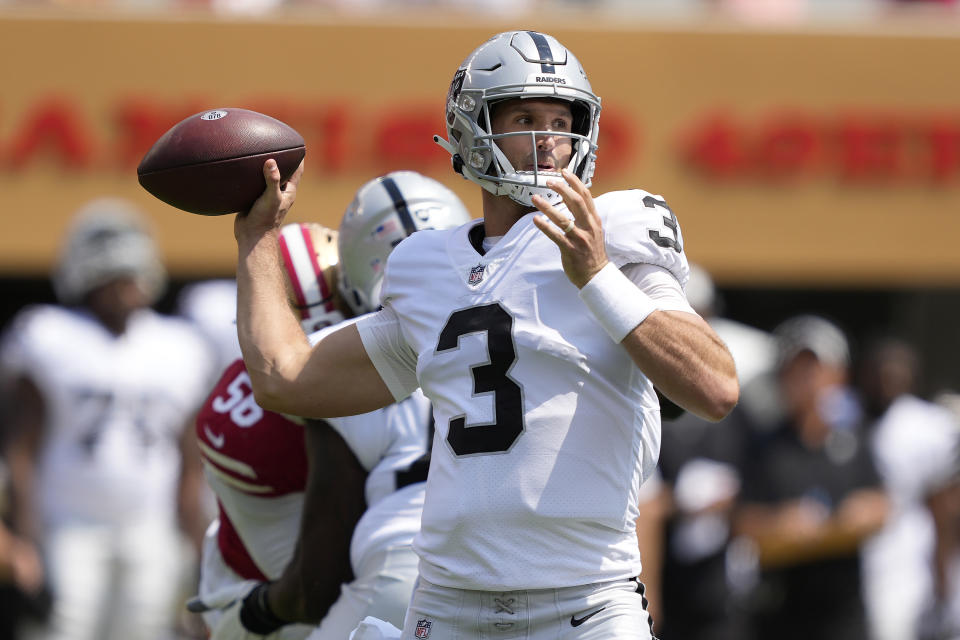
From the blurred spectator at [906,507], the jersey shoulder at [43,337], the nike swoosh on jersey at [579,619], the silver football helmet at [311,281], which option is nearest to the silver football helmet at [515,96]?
the nike swoosh on jersey at [579,619]

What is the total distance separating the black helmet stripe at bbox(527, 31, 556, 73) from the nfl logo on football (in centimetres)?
123

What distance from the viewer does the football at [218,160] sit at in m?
3.39

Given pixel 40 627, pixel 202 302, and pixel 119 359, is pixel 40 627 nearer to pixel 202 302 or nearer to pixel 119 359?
pixel 119 359

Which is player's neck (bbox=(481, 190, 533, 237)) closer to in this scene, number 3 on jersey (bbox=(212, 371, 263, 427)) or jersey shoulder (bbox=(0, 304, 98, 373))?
number 3 on jersey (bbox=(212, 371, 263, 427))

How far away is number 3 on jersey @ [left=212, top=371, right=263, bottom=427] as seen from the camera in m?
4.13

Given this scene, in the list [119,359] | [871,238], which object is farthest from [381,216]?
[871,238]

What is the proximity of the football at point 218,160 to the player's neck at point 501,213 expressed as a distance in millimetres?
478

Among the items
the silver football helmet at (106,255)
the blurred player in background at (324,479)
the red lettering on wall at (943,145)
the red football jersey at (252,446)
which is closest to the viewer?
the blurred player in background at (324,479)

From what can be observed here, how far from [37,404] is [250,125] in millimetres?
4211

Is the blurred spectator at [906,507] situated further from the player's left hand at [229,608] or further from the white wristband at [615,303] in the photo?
the white wristband at [615,303]

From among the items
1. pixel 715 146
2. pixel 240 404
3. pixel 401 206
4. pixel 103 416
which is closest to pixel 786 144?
pixel 715 146

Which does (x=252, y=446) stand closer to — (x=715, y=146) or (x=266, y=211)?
(x=266, y=211)

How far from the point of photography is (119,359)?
7.25 metres

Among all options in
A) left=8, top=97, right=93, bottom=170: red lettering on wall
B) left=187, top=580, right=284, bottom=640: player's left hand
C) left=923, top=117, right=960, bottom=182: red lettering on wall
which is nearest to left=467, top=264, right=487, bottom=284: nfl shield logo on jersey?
left=187, top=580, right=284, bottom=640: player's left hand
